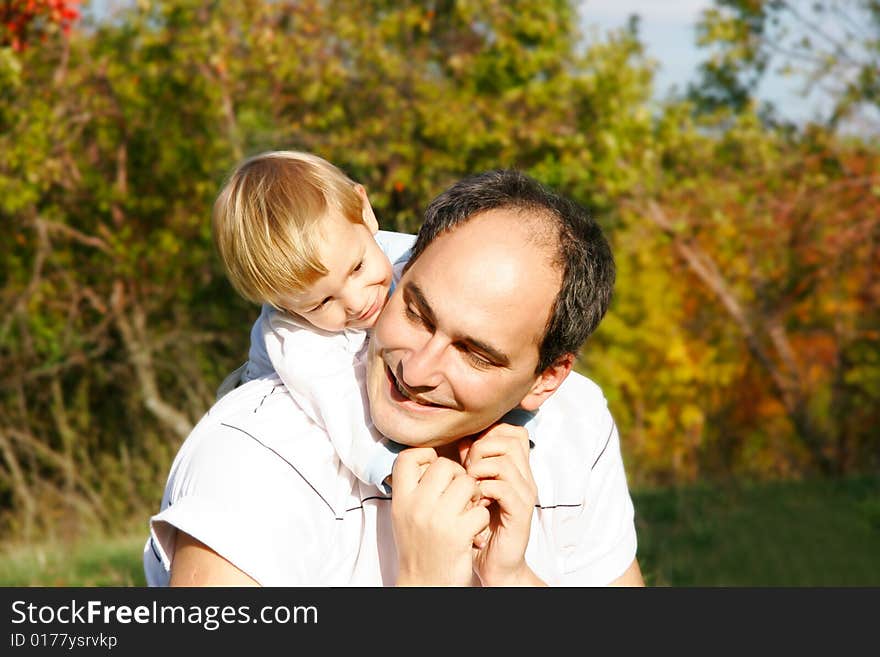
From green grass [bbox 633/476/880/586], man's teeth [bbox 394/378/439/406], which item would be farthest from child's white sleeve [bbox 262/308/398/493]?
green grass [bbox 633/476/880/586]

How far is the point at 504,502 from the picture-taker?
2.21 metres

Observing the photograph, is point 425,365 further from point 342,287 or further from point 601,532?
point 601,532

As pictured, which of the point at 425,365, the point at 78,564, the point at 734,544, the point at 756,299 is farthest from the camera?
the point at 756,299

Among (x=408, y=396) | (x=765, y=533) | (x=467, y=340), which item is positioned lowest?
(x=765, y=533)

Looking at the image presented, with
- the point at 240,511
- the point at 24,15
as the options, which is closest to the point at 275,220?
the point at 240,511

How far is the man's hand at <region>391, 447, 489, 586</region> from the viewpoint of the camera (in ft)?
6.96

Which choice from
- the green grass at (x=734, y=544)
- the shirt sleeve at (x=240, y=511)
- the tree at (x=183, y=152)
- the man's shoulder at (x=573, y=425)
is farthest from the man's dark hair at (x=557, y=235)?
the tree at (x=183, y=152)

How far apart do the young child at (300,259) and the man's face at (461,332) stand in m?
0.27

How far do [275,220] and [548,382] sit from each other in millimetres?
809

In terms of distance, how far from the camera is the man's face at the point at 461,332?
7.21 ft

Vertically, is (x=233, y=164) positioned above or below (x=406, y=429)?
below

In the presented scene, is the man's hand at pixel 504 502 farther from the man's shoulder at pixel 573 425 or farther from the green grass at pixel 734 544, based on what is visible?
the green grass at pixel 734 544

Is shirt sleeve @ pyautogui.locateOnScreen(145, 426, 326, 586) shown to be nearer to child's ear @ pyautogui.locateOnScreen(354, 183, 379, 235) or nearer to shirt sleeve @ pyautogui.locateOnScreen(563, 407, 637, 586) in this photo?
shirt sleeve @ pyautogui.locateOnScreen(563, 407, 637, 586)

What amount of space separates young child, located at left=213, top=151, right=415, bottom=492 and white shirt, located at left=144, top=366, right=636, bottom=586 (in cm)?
21
